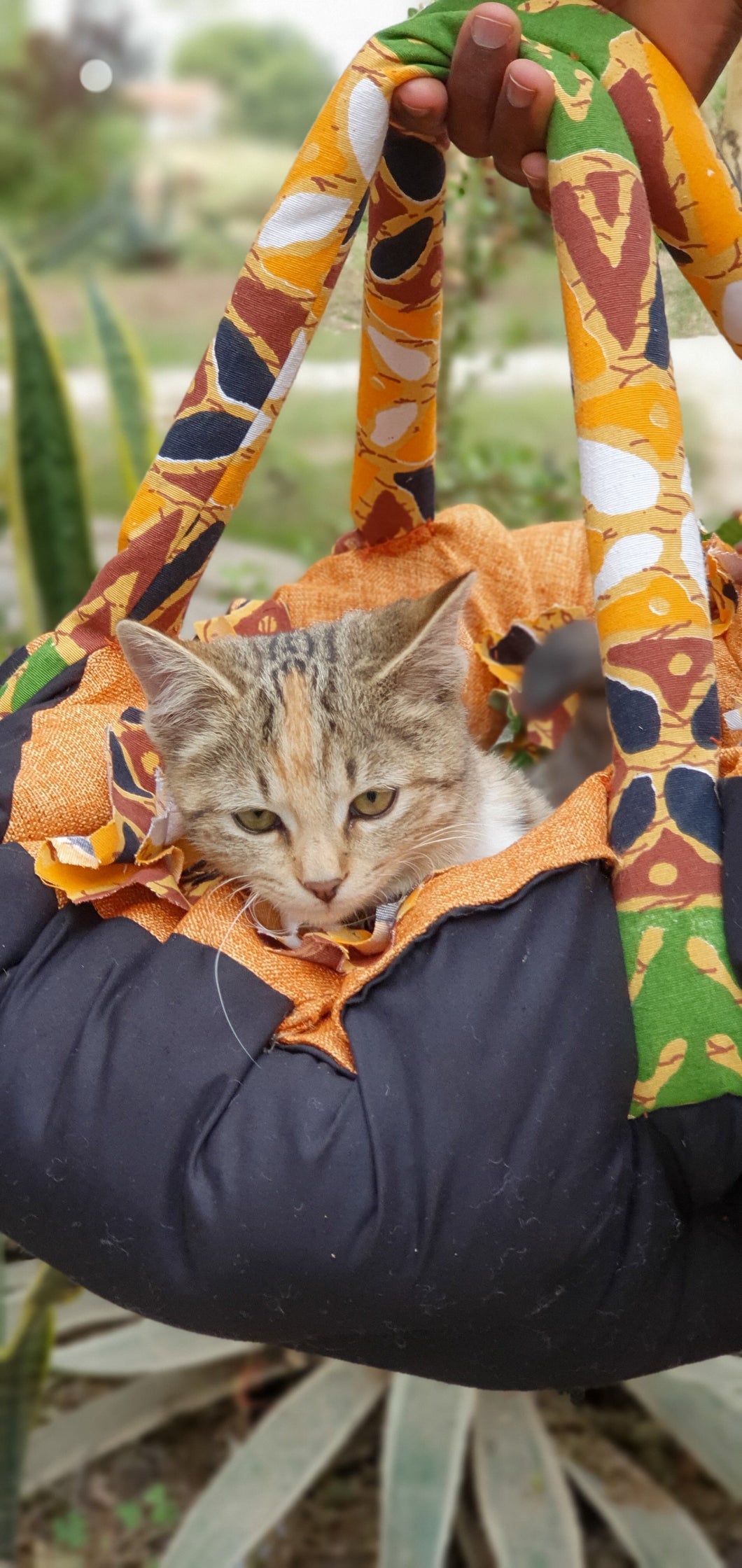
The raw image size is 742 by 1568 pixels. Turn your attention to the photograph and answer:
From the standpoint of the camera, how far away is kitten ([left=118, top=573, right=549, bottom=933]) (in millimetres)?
1017

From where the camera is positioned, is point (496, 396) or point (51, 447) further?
point (496, 396)

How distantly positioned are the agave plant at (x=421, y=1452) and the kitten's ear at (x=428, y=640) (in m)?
1.05

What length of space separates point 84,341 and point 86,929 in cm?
315

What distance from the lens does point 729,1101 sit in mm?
702

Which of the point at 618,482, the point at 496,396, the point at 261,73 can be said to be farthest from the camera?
the point at 261,73

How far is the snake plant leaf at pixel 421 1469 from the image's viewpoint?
1486 mm

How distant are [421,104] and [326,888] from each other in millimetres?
633

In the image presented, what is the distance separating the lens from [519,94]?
819mm

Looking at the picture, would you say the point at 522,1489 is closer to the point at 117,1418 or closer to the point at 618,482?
the point at 117,1418

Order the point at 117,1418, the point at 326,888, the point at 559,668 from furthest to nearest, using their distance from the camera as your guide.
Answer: the point at 117,1418 → the point at 559,668 → the point at 326,888

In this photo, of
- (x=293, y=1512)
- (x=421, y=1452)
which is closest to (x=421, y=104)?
(x=421, y=1452)

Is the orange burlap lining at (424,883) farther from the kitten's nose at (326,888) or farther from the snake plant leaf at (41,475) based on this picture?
the snake plant leaf at (41,475)

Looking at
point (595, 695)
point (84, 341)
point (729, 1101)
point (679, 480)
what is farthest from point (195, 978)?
point (84, 341)

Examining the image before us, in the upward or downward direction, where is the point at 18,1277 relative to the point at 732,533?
downward
